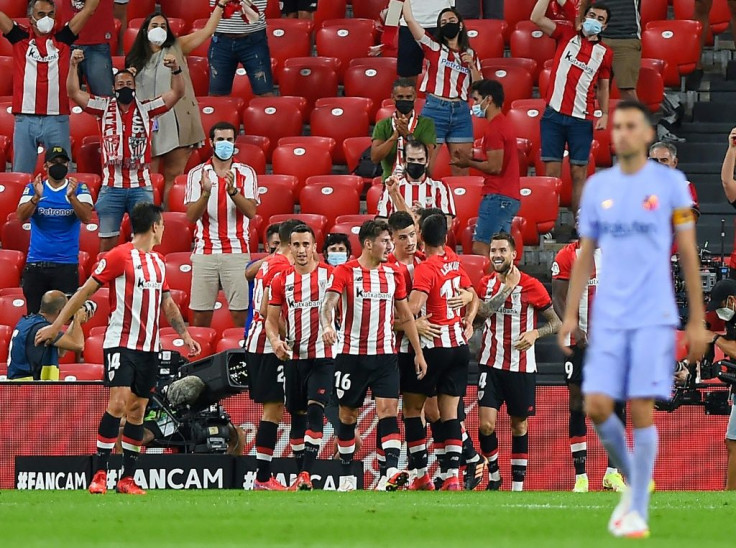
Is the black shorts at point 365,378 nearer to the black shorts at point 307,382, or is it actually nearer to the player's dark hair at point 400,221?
the black shorts at point 307,382

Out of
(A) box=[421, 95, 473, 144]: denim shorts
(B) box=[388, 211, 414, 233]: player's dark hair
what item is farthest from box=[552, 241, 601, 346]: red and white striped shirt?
Result: (A) box=[421, 95, 473, 144]: denim shorts

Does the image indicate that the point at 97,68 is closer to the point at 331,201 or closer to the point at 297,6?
the point at 331,201

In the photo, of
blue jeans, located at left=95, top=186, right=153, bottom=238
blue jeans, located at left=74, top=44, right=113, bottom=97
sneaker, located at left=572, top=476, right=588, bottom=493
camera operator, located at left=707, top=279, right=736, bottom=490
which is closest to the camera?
camera operator, located at left=707, top=279, right=736, bottom=490

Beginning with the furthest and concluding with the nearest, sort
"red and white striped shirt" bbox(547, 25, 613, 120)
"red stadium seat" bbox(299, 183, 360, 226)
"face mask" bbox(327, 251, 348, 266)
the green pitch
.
Result: "red stadium seat" bbox(299, 183, 360, 226)
"red and white striped shirt" bbox(547, 25, 613, 120)
"face mask" bbox(327, 251, 348, 266)
the green pitch

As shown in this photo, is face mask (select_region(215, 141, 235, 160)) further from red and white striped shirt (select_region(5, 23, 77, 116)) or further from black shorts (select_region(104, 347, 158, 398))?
black shorts (select_region(104, 347, 158, 398))

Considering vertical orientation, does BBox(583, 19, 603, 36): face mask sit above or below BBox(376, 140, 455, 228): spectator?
above

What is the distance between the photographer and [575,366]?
12.3 meters

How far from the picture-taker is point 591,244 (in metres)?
7.14

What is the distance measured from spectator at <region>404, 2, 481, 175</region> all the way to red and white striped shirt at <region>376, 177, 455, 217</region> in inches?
55.1

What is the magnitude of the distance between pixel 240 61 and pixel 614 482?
7181mm

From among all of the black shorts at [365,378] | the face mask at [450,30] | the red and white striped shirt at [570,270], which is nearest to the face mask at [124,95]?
the face mask at [450,30]

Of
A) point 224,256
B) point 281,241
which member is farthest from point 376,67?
point 281,241

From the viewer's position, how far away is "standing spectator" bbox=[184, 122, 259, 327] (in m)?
14.5

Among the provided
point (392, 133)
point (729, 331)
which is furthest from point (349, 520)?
point (392, 133)
